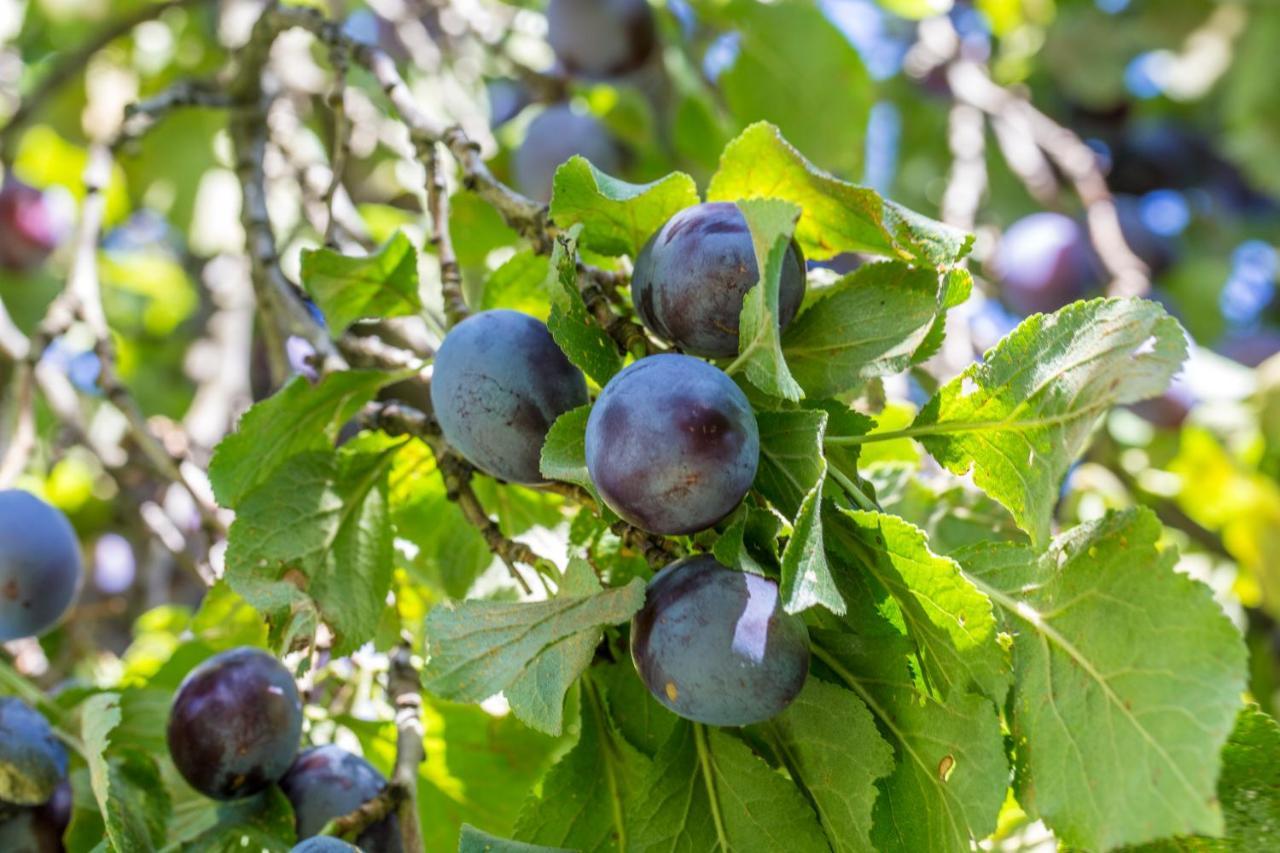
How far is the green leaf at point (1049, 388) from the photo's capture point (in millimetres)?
786

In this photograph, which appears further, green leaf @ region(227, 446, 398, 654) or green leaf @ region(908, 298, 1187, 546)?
green leaf @ region(227, 446, 398, 654)

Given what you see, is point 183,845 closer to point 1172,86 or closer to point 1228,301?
point 1228,301

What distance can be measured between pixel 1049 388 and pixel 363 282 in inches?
21.4

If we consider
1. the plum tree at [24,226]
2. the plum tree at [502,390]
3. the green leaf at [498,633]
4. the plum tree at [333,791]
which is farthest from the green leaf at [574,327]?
the plum tree at [24,226]

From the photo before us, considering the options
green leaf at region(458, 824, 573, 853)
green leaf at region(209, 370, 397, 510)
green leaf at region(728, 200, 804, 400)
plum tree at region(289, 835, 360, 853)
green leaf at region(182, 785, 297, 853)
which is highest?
green leaf at region(728, 200, 804, 400)

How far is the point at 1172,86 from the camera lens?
319 centimetres

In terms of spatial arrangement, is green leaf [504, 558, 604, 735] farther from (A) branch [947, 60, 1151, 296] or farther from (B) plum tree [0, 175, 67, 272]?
(B) plum tree [0, 175, 67, 272]

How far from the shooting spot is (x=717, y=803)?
0.82 metres

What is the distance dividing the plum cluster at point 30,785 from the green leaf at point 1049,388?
789mm

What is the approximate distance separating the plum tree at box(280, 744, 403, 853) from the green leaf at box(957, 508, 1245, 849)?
1.61ft

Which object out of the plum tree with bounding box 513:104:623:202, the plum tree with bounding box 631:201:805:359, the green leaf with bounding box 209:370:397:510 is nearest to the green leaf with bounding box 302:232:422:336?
the green leaf with bounding box 209:370:397:510

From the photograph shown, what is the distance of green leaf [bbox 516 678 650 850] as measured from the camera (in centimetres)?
89

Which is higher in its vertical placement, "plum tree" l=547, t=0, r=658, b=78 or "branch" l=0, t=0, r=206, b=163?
"branch" l=0, t=0, r=206, b=163

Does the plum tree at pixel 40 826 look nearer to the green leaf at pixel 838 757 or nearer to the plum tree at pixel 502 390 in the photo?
the plum tree at pixel 502 390
